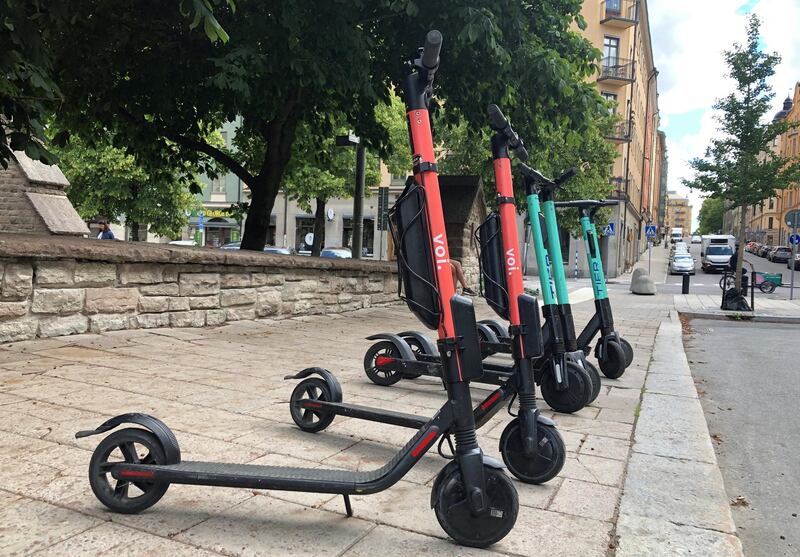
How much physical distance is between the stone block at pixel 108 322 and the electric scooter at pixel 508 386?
130 inches

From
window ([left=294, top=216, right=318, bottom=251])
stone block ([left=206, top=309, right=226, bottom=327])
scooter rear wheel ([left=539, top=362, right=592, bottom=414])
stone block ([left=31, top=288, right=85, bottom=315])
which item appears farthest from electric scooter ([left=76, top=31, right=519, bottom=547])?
window ([left=294, top=216, right=318, bottom=251])

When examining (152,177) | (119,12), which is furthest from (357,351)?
(152,177)

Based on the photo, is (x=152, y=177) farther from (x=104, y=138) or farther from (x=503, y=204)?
(x=503, y=204)

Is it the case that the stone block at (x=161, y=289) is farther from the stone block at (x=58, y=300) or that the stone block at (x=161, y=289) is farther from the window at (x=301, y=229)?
the window at (x=301, y=229)

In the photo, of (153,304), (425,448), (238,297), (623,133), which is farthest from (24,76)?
(623,133)

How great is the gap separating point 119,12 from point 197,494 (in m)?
8.40

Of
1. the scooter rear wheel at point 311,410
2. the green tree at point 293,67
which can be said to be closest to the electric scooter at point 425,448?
the scooter rear wheel at point 311,410

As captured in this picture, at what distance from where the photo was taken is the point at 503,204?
11.6ft

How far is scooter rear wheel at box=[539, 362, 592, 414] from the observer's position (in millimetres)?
4465

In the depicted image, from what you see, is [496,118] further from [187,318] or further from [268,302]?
[268,302]

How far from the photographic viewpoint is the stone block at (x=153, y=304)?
6.77 meters

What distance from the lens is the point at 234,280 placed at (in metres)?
8.09

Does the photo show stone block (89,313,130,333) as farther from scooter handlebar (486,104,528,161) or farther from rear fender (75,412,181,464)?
scooter handlebar (486,104,528,161)

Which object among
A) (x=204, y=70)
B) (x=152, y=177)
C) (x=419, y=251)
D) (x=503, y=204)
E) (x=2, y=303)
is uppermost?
(x=204, y=70)
